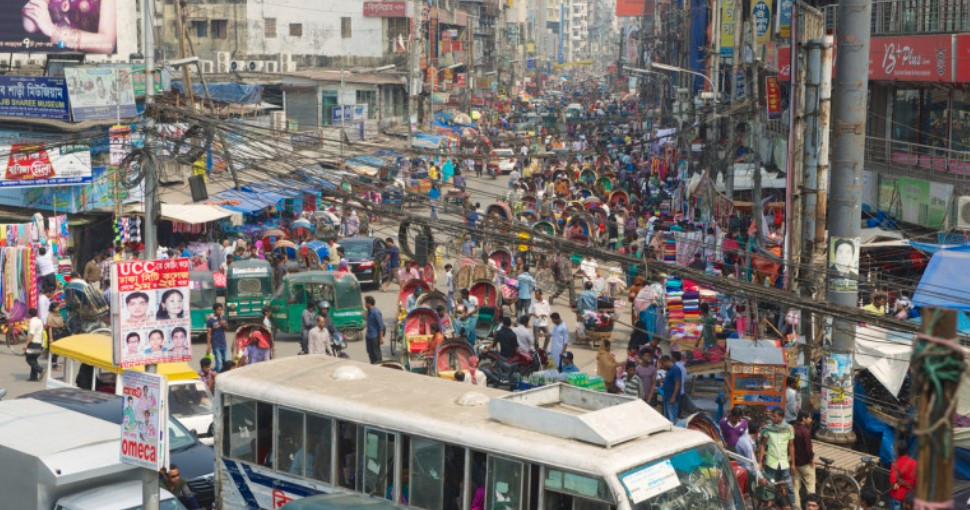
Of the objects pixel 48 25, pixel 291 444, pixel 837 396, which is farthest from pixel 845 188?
pixel 48 25

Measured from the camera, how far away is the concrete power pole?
15422mm

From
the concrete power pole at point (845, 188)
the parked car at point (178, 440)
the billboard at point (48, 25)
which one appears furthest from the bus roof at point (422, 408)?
the billboard at point (48, 25)

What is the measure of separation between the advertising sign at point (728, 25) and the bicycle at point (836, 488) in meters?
32.2

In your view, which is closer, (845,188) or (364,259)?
(845,188)

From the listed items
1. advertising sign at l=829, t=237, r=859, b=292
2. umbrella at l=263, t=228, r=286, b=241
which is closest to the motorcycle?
advertising sign at l=829, t=237, r=859, b=292

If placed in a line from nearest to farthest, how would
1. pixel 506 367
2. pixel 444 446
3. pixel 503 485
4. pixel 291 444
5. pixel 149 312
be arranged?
pixel 503 485
pixel 444 446
pixel 149 312
pixel 291 444
pixel 506 367

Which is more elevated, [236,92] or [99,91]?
[99,91]

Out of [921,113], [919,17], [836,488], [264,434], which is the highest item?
[919,17]

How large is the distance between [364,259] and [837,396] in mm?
17244

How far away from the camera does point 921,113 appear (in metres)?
28.8

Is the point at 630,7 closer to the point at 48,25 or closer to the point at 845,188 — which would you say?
the point at 48,25

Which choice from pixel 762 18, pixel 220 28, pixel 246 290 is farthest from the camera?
pixel 220 28

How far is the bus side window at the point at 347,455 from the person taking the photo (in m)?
12.0

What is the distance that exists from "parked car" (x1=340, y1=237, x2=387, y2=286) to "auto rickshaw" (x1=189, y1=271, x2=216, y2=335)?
589 cm
